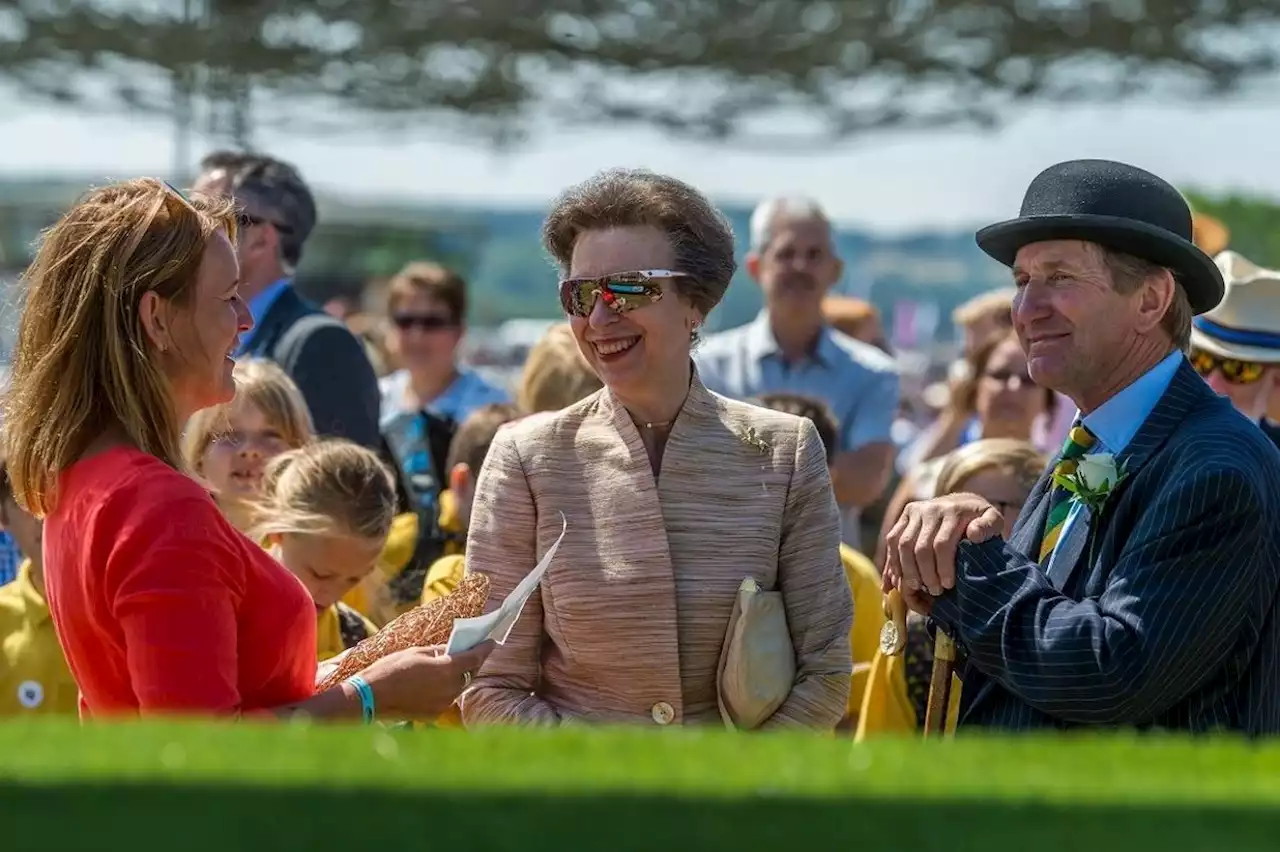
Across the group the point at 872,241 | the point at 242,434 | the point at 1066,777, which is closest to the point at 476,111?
the point at 872,241

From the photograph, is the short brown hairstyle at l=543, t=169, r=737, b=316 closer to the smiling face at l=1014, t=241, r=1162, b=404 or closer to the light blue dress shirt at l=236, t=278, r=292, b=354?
the smiling face at l=1014, t=241, r=1162, b=404

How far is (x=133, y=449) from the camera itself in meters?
2.74

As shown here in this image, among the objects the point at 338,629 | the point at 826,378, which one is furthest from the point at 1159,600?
the point at 826,378

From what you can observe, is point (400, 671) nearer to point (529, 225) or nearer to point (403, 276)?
point (403, 276)

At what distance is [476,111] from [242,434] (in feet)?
27.6

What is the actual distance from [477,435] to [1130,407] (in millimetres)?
2883

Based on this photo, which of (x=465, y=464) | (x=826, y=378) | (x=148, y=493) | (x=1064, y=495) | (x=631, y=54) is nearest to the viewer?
(x=148, y=493)

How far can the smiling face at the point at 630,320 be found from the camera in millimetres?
3584

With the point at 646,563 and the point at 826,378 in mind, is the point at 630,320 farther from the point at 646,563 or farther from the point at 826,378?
the point at 826,378

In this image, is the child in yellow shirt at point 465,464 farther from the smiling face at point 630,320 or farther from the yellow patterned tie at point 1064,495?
the yellow patterned tie at point 1064,495

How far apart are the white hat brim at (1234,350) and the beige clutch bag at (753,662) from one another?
2.23 m

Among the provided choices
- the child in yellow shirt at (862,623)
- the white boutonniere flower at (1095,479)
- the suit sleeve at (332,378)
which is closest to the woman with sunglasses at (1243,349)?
the child in yellow shirt at (862,623)

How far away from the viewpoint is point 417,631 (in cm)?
321

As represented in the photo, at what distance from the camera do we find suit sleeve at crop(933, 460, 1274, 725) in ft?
9.27
